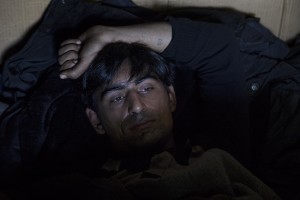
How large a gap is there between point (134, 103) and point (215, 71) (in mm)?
251

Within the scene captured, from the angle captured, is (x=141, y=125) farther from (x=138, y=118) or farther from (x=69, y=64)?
(x=69, y=64)

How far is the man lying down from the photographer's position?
960 mm

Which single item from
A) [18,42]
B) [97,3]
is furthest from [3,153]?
[97,3]

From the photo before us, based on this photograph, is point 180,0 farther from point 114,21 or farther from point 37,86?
point 37,86

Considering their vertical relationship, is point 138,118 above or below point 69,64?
below

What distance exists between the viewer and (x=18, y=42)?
1.36m

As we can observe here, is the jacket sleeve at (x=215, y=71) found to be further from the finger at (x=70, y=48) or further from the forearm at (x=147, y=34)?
the finger at (x=70, y=48)

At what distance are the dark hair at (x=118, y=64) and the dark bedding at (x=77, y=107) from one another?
0.10 m

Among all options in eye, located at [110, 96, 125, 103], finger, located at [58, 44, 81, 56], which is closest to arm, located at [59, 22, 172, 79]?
finger, located at [58, 44, 81, 56]

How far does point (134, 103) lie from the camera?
1.10 m

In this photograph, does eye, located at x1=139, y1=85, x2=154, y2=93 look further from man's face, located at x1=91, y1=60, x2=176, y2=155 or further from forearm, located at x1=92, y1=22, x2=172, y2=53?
forearm, located at x1=92, y1=22, x2=172, y2=53

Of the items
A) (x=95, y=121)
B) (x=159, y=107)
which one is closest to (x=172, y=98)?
(x=159, y=107)

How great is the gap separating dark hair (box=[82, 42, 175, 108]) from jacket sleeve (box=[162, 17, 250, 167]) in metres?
0.06

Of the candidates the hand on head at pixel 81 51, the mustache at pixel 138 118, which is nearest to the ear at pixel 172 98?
the mustache at pixel 138 118
